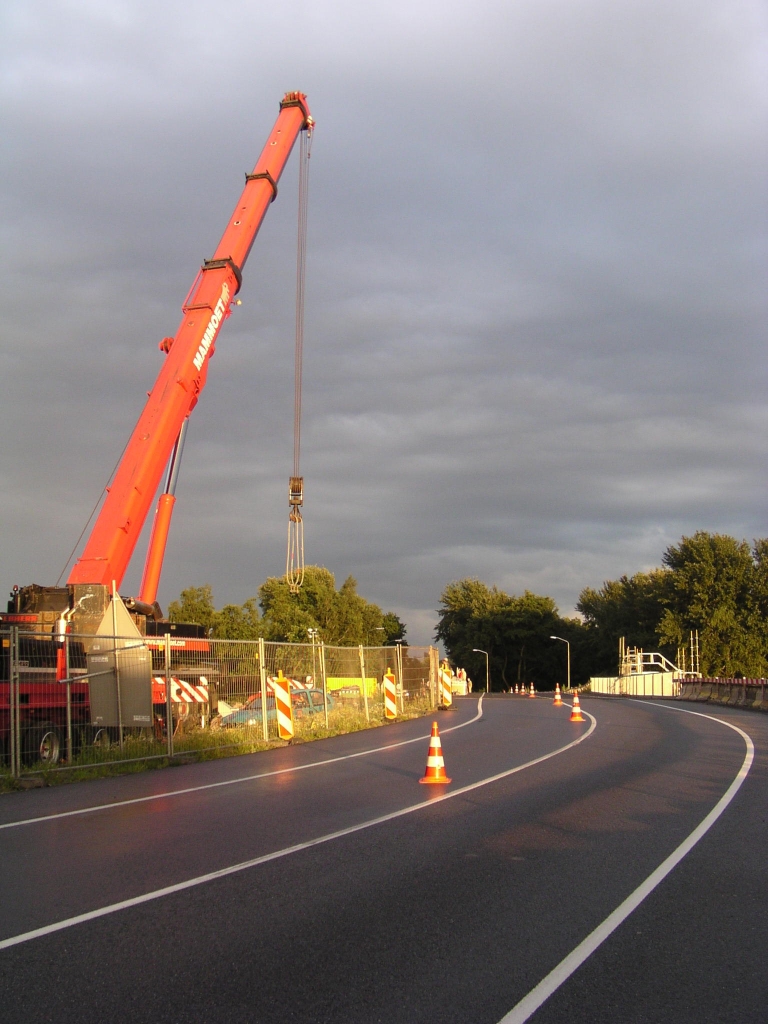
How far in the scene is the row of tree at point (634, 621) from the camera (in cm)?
9106

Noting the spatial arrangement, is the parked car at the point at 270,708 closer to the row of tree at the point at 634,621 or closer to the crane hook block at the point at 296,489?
the crane hook block at the point at 296,489

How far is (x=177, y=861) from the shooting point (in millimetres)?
7891

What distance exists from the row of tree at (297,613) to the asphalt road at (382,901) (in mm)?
58506

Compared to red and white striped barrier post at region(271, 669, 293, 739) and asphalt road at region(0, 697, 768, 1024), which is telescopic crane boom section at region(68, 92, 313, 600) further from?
asphalt road at region(0, 697, 768, 1024)

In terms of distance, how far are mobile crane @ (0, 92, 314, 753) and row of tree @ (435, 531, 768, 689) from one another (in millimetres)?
77503

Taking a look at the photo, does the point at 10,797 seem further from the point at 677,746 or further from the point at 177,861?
the point at 677,746

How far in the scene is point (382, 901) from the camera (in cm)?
649

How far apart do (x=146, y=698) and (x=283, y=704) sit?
12.5 feet

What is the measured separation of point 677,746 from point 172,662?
9579 mm

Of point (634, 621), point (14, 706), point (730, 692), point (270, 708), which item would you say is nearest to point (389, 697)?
point (270, 708)

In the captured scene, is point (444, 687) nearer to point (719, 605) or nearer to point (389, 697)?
point (389, 697)

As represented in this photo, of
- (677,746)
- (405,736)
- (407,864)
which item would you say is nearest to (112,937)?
(407,864)

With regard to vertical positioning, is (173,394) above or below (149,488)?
above

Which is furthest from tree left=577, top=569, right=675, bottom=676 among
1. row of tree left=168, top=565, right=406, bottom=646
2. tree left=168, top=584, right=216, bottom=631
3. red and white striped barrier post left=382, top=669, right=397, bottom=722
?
red and white striped barrier post left=382, top=669, right=397, bottom=722
